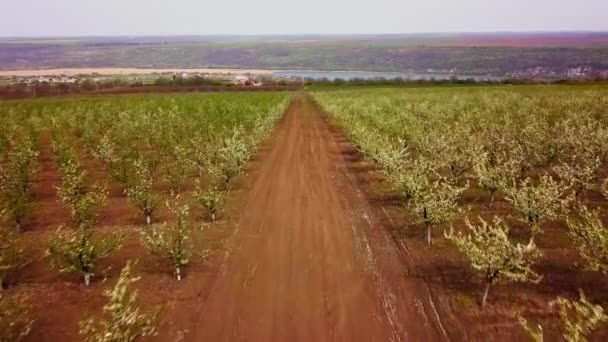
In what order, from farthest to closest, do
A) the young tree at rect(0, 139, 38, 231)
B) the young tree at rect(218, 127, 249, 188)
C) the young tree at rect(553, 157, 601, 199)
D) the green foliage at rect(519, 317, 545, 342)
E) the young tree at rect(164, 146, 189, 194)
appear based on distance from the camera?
the young tree at rect(218, 127, 249, 188)
the young tree at rect(164, 146, 189, 194)
the young tree at rect(553, 157, 601, 199)
the young tree at rect(0, 139, 38, 231)
the green foliage at rect(519, 317, 545, 342)

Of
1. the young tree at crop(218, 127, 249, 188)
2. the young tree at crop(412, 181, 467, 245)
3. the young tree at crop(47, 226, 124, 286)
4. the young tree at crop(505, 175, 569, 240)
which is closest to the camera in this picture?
the young tree at crop(47, 226, 124, 286)

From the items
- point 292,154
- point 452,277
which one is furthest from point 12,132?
point 452,277

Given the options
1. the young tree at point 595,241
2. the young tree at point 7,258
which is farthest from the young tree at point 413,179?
the young tree at point 7,258

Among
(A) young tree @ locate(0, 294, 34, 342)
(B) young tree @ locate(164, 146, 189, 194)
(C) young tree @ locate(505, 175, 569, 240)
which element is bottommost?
(A) young tree @ locate(0, 294, 34, 342)

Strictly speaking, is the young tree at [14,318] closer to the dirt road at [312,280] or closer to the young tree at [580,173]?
the dirt road at [312,280]

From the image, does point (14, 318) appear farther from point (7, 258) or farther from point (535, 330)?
point (535, 330)

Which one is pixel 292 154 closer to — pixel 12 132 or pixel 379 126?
pixel 379 126

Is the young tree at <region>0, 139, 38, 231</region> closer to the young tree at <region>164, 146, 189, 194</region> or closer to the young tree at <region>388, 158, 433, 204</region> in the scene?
the young tree at <region>164, 146, 189, 194</region>

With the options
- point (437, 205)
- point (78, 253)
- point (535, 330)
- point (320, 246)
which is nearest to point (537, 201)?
point (437, 205)

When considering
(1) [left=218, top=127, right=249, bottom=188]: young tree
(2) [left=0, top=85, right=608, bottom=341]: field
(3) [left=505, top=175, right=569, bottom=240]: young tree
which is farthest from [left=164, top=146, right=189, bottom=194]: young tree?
(3) [left=505, top=175, right=569, bottom=240]: young tree
